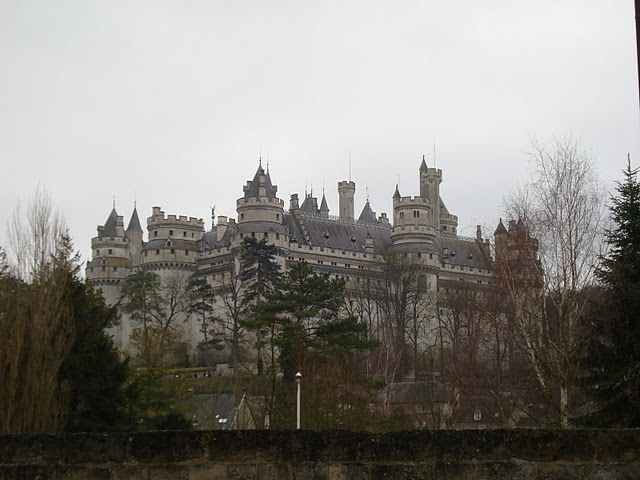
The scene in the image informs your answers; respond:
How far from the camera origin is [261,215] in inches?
3792

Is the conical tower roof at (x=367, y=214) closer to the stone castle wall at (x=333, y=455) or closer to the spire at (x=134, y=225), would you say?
the spire at (x=134, y=225)

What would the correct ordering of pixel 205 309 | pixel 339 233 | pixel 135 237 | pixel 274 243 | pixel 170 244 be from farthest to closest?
pixel 135 237 → pixel 339 233 → pixel 170 244 → pixel 274 243 → pixel 205 309

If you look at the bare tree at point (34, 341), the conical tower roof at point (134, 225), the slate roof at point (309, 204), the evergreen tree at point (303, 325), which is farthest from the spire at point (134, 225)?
the bare tree at point (34, 341)

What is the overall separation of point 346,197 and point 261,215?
23908 mm

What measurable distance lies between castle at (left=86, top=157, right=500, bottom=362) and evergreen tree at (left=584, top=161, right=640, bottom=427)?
71.5m

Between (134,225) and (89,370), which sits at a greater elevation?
(134,225)

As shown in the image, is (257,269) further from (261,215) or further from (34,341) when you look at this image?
(34,341)

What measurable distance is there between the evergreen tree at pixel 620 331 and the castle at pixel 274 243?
71521mm

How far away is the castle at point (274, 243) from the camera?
317 ft

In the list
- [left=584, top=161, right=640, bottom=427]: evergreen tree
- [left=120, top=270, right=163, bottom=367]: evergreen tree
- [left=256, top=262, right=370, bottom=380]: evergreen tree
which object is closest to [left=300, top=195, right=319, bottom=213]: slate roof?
[left=120, top=270, right=163, bottom=367]: evergreen tree

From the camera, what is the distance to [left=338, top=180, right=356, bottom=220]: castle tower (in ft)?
387

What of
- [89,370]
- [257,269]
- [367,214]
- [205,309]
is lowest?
[89,370]

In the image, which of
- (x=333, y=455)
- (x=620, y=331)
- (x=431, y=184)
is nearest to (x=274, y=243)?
(x=431, y=184)

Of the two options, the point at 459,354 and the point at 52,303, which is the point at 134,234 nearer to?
the point at 459,354
